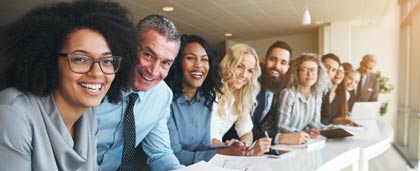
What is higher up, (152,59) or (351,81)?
(152,59)

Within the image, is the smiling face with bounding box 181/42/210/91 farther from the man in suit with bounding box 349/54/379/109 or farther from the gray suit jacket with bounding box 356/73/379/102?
the gray suit jacket with bounding box 356/73/379/102

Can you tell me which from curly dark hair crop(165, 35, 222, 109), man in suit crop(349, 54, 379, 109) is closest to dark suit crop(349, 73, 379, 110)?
man in suit crop(349, 54, 379, 109)

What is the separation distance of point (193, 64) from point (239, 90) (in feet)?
1.81

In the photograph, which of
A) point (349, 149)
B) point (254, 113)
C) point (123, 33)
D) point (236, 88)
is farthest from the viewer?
point (254, 113)

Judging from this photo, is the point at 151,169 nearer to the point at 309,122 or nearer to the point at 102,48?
the point at 102,48

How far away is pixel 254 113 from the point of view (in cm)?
234

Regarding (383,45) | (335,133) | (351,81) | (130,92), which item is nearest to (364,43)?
(383,45)

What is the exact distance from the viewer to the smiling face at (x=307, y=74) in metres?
2.65

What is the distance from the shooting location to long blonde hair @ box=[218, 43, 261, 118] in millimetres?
2049

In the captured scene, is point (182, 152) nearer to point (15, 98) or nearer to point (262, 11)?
point (15, 98)

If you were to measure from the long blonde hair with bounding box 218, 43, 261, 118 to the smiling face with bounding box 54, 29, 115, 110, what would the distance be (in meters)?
1.07

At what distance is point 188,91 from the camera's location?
5.77ft

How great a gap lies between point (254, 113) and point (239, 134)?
221mm

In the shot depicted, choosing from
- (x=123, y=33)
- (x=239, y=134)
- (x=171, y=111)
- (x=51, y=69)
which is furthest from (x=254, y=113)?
(x=51, y=69)
